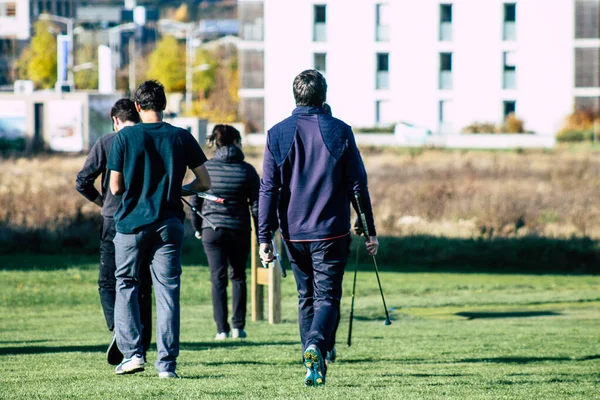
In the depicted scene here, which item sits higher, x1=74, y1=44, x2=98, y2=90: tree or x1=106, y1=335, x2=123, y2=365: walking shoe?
x1=74, y1=44, x2=98, y2=90: tree

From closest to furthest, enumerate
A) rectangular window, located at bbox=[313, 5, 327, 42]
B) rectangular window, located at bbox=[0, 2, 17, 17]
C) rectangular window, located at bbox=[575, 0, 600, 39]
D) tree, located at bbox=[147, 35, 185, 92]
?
rectangular window, located at bbox=[575, 0, 600, 39] < rectangular window, located at bbox=[313, 5, 327, 42] < tree, located at bbox=[147, 35, 185, 92] < rectangular window, located at bbox=[0, 2, 17, 17]

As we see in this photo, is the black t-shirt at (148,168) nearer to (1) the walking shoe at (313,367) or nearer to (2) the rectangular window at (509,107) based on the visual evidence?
(1) the walking shoe at (313,367)

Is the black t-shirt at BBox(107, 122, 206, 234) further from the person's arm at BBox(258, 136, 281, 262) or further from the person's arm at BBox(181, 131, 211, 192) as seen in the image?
the person's arm at BBox(258, 136, 281, 262)

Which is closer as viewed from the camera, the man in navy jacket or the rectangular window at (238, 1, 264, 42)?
the man in navy jacket

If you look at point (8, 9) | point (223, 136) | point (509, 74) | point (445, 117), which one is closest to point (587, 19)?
point (509, 74)

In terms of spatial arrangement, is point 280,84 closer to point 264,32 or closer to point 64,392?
point 264,32

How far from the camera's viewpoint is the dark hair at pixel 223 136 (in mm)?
11328

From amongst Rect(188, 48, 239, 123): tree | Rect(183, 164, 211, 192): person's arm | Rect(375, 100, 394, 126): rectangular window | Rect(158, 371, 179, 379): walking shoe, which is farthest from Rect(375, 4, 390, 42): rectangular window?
Rect(158, 371, 179, 379): walking shoe

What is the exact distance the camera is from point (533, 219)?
2812 centimetres

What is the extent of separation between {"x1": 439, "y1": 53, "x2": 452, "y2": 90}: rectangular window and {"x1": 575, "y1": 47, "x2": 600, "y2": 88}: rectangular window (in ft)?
24.0

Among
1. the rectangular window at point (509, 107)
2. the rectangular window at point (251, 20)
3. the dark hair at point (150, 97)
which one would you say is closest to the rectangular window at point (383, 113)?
the rectangular window at point (509, 107)

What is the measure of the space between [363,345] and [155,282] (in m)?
3.73

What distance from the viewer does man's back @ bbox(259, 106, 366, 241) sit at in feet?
24.5

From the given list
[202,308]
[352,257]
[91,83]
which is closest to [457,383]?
[202,308]
